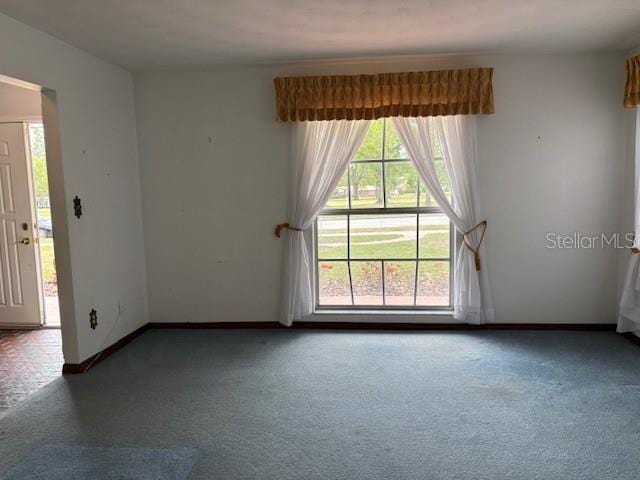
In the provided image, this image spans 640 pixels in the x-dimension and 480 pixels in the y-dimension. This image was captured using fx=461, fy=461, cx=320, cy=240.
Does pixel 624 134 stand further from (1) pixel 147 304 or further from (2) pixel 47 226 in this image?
(2) pixel 47 226

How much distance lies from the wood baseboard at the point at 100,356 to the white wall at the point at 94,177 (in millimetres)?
47

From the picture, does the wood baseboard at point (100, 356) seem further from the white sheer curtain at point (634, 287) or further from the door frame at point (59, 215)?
the white sheer curtain at point (634, 287)

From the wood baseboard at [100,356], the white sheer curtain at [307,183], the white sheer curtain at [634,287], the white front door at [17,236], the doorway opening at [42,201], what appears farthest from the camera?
the doorway opening at [42,201]

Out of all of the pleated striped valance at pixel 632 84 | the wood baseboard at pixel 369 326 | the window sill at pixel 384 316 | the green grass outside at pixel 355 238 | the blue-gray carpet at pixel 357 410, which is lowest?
the blue-gray carpet at pixel 357 410

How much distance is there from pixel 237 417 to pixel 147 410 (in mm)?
615

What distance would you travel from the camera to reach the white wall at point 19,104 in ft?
14.9

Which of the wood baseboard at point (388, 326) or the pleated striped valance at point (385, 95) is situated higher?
the pleated striped valance at point (385, 95)

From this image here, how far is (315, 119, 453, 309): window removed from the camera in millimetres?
4375

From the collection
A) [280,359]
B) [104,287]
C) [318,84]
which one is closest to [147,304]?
[104,287]

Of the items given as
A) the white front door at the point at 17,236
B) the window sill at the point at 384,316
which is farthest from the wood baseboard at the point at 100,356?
the window sill at the point at 384,316

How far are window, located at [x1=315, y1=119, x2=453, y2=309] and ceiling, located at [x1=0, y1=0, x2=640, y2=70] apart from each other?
957 mm

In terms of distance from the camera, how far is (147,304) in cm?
468

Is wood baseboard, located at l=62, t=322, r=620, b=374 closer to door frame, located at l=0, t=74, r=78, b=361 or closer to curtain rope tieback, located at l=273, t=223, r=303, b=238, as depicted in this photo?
door frame, located at l=0, t=74, r=78, b=361

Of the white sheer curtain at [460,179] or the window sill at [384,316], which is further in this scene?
the window sill at [384,316]
